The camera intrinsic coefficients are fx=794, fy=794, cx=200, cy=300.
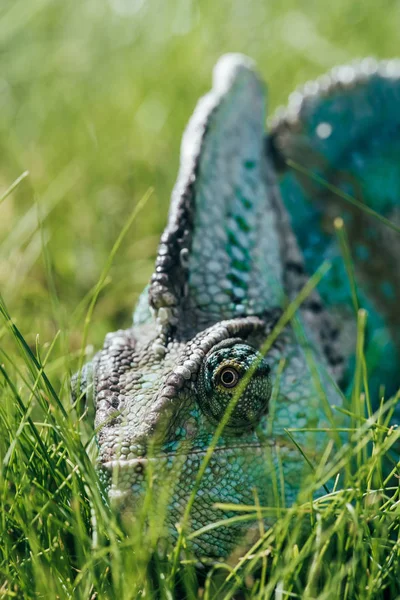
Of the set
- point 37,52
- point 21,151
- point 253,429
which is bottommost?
point 253,429

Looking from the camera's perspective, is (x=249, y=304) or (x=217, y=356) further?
(x=249, y=304)

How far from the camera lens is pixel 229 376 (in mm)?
2199

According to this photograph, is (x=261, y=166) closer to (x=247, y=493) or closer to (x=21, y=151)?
(x=247, y=493)

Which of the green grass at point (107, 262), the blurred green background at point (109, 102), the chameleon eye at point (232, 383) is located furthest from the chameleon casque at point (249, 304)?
the blurred green background at point (109, 102)

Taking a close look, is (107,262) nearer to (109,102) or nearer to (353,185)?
(353,185)

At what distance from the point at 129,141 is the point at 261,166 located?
2171mm

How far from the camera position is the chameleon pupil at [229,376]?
86.2 inches

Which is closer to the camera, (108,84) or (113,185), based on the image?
(113,185)

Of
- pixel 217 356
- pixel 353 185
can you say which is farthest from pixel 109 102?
pixel 217 356

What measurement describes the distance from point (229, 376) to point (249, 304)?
459 millimetres

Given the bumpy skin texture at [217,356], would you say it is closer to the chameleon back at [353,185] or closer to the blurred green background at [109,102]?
the chameleon back at [353,185]

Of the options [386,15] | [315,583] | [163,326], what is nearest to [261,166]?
[163,326]

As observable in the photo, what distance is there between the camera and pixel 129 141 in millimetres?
5148

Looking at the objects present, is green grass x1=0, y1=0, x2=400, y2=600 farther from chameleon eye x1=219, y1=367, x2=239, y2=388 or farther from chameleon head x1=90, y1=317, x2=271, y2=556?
chameleon eye x1=219, y1=367, x2=239, y2=388
